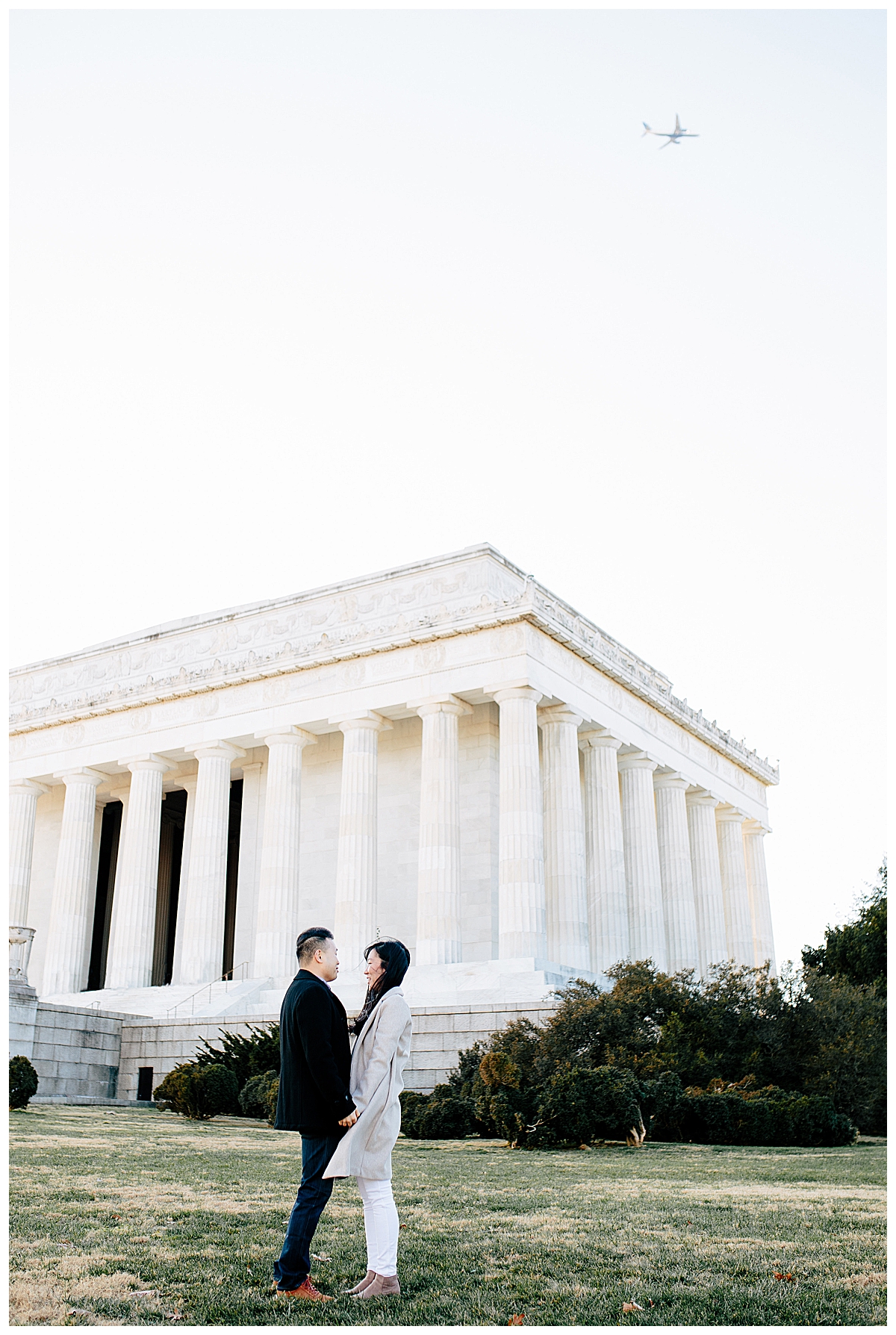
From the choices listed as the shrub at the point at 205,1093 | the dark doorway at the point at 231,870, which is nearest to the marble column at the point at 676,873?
the dark doorway at the point at 231,870

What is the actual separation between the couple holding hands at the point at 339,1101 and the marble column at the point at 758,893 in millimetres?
46339

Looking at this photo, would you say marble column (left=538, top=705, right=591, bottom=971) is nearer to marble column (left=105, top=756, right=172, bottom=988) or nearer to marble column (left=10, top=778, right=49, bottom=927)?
marble column (left=105, top=756, right=172, bottom=988)

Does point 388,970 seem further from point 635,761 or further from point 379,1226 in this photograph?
point 635,761

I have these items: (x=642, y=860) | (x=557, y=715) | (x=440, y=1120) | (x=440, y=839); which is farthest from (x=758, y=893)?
(x=440, y=1120)

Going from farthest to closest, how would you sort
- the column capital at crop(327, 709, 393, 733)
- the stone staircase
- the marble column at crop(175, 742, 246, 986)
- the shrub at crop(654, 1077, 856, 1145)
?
the marble column at crop(175, 742, 246, 986), the column capital at crop(327, 709, 393, 733), the stone staircase, the shrub at crop(654, 1077, 856, 1145)

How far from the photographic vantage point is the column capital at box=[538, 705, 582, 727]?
136ft

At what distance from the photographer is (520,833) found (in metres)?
37.9

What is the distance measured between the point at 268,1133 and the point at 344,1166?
47.6ft

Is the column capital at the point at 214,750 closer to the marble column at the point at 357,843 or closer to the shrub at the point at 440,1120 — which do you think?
the marble column at the point at 357,843

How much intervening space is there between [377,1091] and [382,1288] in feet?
4.22

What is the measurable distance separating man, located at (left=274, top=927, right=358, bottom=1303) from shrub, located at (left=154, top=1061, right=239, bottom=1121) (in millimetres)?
17455

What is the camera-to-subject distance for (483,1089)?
22.9m

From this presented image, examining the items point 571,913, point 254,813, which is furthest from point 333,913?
point 571,913

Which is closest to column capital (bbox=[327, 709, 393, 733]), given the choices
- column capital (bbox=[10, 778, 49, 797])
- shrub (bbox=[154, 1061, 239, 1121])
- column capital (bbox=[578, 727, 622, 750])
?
column capital (bbox=[578, 727, 622, 750])
